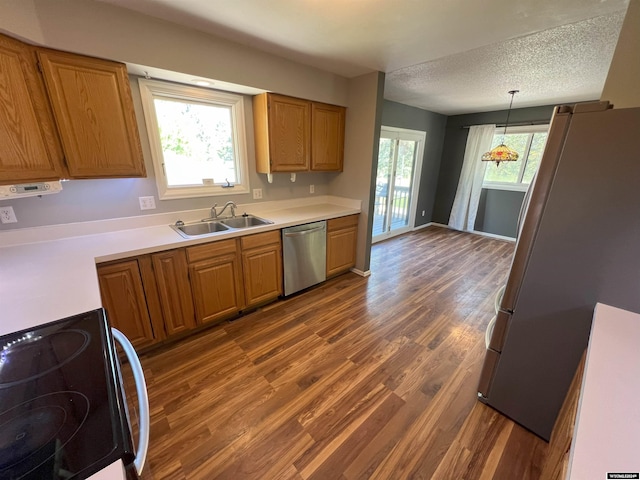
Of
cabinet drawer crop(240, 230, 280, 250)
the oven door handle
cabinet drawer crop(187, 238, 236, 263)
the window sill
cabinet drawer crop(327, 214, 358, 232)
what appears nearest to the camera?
the oven door handle

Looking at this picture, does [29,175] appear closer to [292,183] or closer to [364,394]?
[292,183]

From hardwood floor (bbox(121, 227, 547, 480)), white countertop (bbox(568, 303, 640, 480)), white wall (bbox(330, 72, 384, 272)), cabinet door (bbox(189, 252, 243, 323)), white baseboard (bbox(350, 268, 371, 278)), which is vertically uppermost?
white wall (bbox(330, 72, 384, 272))

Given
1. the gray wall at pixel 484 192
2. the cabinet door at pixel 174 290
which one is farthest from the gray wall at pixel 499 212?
the cabinet door at pixel 174 290

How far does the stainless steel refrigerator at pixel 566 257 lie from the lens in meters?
1.09

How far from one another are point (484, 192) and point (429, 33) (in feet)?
13.7

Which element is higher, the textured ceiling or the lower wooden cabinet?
the textured ceiling

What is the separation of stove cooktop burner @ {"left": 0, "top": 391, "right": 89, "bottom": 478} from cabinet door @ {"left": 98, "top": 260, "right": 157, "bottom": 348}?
1172mm

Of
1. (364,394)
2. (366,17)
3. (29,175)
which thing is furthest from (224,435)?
(366,17)

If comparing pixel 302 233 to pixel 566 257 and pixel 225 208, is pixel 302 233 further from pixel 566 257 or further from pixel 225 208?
pixel 566 257

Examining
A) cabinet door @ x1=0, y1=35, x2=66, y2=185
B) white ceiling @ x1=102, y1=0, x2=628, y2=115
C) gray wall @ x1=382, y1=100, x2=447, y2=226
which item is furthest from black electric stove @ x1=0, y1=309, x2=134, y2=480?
gray wall @ x1=382, y1=100, x2=447, y2=226

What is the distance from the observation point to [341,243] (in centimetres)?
315

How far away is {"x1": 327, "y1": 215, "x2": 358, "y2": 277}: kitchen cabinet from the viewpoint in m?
3.01

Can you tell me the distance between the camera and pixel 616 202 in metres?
1.10

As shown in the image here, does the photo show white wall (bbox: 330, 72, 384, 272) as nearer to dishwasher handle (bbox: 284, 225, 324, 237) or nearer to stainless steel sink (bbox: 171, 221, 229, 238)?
dishwasher handle (bbox: 284, 225, 324, 237)
